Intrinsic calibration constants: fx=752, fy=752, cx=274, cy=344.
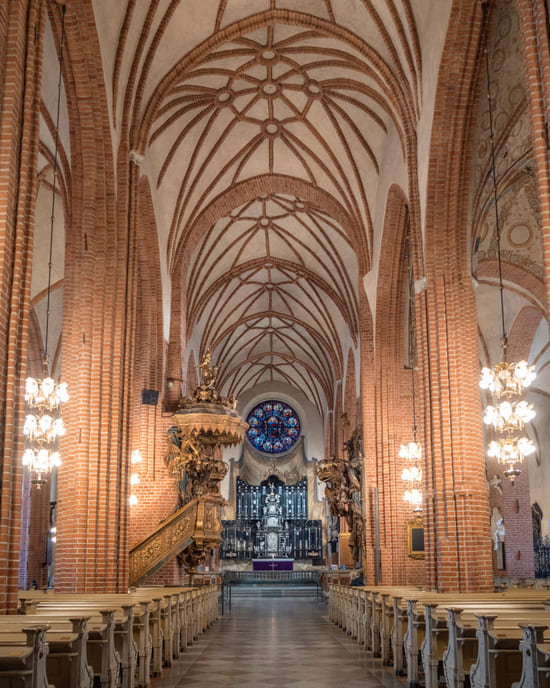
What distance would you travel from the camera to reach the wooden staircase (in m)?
16.6

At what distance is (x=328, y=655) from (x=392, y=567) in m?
8.44

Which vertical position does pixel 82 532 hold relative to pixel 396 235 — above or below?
below

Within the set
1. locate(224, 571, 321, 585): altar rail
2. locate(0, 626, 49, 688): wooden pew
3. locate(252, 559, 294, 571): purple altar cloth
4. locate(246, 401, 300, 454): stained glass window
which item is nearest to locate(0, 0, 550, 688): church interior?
locate(0, 626, 49, 688): wooden pew

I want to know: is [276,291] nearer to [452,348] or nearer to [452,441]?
[452,348]

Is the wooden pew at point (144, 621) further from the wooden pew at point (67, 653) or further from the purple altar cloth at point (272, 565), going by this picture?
the purple altar cloth at point (272, 565)

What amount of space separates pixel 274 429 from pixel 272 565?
817 centimetres

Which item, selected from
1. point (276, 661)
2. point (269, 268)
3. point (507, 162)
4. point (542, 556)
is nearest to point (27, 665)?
Answer: point (276, 661)

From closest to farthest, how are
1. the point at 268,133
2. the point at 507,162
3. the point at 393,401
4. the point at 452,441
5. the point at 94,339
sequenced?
the point at 452,441 < the point at 94,339 < the point at 507,162 < the point at 393,401 < the point at 268,133

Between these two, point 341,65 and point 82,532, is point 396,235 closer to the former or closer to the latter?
point 341,65

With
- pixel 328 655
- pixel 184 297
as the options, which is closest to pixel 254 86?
pixel 184 297

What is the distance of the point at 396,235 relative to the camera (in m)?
19.1

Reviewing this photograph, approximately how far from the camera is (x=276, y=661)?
9.59 metres

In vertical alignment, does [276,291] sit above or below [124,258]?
above

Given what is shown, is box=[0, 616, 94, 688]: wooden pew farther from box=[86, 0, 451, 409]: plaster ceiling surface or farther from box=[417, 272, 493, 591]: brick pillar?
box=[86, 0, 451, 409]: plaster ceiling surface
